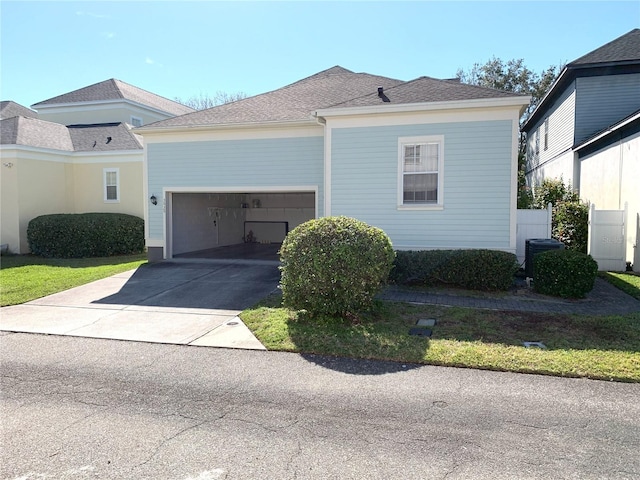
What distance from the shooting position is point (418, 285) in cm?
987

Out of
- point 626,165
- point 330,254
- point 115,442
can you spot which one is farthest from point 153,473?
point 626,165

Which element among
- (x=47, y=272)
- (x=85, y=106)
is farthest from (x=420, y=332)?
(x=85, y=106)

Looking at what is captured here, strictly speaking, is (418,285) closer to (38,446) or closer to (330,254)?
(330,254)

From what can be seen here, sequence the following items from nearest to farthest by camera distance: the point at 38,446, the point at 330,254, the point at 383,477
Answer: the point at 383,477, the point at 38,446, the point at 330,254

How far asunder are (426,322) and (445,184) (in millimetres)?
4260

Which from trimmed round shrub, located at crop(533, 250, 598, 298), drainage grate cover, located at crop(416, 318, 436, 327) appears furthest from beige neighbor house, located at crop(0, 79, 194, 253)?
trimmed round shrub, located at crop(533, 250, 598, 298)

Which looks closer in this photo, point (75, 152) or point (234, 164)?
point (234, 164)

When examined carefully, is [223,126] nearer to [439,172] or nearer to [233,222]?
[439,172]

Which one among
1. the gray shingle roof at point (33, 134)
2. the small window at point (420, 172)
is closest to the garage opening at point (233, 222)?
the small window at point (420, 172)

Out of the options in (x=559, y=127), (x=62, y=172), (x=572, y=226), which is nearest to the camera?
(x=572, y=226)

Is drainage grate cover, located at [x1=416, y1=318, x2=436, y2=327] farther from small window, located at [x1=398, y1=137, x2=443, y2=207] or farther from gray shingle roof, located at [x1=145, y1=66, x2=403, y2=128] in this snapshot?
gray shingle roof, located at [x1=145, y1=66, x2=403, y2=128]

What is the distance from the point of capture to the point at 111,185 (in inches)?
693

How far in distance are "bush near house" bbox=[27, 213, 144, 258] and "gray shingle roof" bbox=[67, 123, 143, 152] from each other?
11.3 feet

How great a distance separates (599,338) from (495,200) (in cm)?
451
